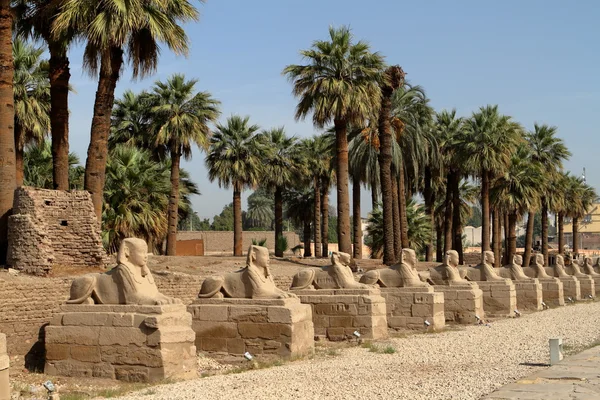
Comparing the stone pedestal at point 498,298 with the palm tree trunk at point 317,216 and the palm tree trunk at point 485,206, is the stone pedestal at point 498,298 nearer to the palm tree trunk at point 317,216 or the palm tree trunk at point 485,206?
the palm tree trunk at point 485,206

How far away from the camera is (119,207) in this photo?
27.1m

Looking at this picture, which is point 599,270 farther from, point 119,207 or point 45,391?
point 45,391

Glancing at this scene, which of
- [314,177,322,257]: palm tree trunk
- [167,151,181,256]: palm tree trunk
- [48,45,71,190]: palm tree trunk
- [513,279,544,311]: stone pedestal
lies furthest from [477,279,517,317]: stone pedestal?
[314,177,322,257]: palm tree trunk

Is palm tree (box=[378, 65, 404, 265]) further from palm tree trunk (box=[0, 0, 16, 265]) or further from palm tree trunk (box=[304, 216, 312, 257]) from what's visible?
palm tree trunk (box=[304, 216, 312, 257])

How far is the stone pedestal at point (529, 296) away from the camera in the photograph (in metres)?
24.9

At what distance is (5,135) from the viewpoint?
19.9 meters

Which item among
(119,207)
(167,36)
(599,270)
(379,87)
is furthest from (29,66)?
(599,270)

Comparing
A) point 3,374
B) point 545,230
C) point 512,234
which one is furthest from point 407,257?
point 545,230

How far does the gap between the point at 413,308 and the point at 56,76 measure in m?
11.8

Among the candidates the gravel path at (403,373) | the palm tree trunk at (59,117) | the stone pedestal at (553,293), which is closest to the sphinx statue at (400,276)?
the gravel path at (403,373)

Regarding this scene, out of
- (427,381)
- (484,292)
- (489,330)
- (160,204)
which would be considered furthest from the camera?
(160,204)

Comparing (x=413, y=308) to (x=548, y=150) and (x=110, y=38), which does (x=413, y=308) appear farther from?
(x=548, y=150)

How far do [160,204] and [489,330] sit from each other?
1578 cm

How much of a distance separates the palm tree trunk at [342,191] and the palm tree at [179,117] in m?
6.73
